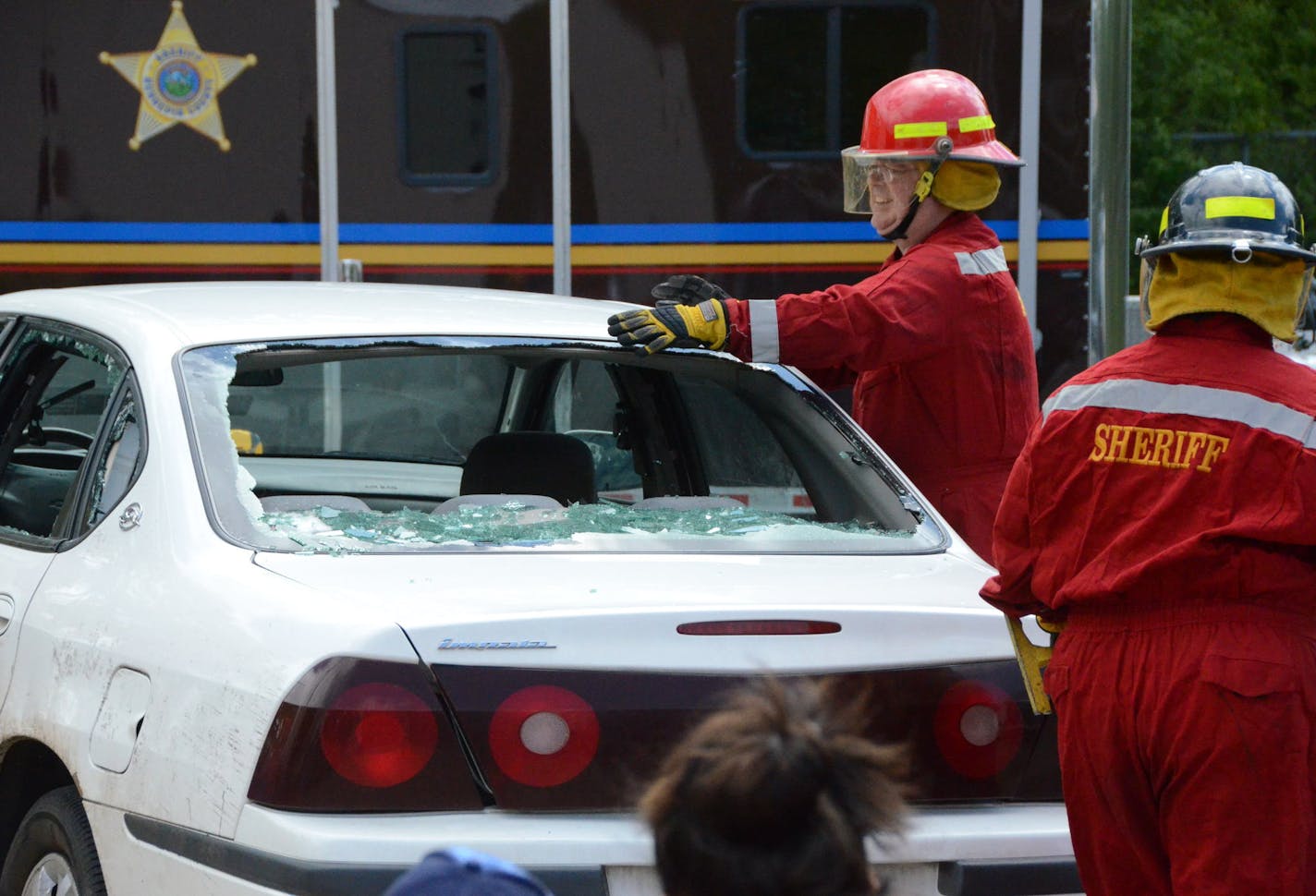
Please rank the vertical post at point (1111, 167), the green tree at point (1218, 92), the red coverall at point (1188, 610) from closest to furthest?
the red coverall at point (1188, 610), the vertical post at point (1111, 167), the green tree at point (1218, 92)

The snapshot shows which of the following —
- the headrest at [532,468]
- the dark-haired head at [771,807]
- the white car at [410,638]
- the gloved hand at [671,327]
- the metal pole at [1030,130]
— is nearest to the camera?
the dark-haired head at [771,807]

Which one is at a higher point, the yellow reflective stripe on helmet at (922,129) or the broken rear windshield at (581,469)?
the yellow reflective stripe on helmet at (922,129)

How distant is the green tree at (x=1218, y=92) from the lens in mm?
16859

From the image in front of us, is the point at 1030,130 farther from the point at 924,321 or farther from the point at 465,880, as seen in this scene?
the point at 465,880

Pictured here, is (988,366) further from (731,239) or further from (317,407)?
(317,407)

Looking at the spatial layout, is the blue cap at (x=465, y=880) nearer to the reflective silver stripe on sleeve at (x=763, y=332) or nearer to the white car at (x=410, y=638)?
the white car at (x=410, y=638)

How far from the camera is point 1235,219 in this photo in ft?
9.25

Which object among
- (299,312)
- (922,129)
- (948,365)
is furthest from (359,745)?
(922,129)

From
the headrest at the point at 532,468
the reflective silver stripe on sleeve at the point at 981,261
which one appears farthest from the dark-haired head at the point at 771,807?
the reflective silver stripe on sleeve at the point at 981,261

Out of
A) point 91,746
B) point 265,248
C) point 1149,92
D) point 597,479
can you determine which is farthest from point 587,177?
point 1149,92

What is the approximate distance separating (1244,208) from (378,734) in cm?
148

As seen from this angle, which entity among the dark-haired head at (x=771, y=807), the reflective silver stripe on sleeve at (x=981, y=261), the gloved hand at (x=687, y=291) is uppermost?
the reflective silver stripe on sleeve at (x=981, y=261)

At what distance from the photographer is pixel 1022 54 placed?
7.27m

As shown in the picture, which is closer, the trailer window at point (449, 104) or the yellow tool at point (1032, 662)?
the yellow tool at point (1032, 662)
